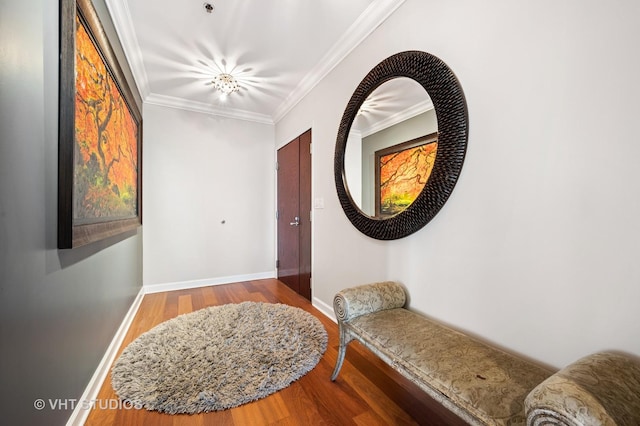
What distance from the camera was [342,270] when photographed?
235 cm

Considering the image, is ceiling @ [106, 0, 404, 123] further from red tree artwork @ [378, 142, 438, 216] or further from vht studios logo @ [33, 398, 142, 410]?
vht studios logo @ [33, 398, 142, 410]

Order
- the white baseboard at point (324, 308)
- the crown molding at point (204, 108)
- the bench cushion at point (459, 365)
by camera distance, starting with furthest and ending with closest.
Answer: the crown molding at point (204, 108) < the white baseboard at point (324, 308) < the bench cushion at point (459, 365)

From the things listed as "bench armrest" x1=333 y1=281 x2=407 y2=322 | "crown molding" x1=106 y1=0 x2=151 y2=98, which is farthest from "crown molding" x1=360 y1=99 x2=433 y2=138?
"crown molding" x1=106 y1=0 x2=151 y2=98

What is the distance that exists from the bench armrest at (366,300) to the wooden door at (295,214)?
145cm

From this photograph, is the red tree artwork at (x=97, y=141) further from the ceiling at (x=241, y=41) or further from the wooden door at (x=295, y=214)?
the wooden door at (x=295, y=214)

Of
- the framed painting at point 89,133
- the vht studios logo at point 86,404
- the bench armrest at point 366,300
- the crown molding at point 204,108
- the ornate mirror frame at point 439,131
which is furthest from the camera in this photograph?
the crown molding at point 204,108

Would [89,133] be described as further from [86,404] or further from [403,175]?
[403,175]

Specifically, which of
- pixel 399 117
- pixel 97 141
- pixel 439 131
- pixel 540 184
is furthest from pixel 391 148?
pixel 97 141

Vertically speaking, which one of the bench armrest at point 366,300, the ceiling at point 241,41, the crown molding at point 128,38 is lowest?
the bench armrest at point 366,300

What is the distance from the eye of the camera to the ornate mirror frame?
4.41ft

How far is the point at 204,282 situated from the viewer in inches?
138

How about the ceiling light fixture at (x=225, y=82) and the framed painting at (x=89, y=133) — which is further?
the ceiling light fixture at (x=225, y=82)

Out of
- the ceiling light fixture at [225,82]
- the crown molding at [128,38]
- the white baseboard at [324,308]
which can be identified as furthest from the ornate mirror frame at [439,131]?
the crown molding at [128,38]

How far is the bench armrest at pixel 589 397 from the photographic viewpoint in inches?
24.9
